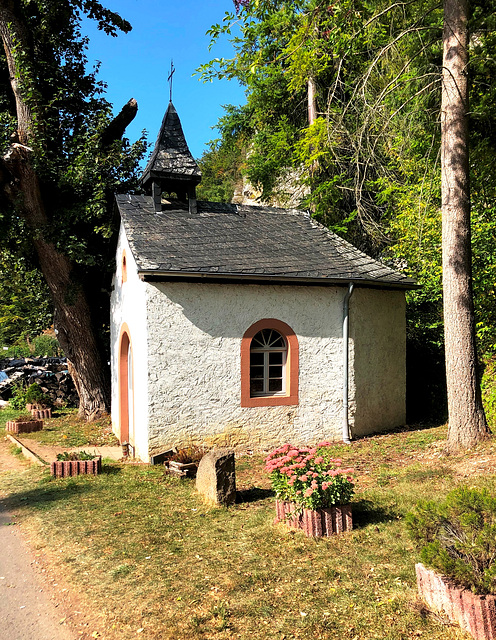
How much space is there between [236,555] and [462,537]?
2425 mm

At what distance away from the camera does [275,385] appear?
10805 mm

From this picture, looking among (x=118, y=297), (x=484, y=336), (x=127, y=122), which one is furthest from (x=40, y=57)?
(x=484, y=336)

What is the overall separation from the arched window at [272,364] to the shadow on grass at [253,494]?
2.77 metres

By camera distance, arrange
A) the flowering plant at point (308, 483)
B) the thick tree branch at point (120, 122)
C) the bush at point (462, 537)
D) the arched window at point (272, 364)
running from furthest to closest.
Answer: the thick tree branch at point (120, 122)
the arched window at point (272, 364)
the flowering plant at point (308, 483)
the bush at point (462, 537)

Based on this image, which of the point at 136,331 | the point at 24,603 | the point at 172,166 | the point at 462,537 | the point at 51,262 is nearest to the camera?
the point at 462,537

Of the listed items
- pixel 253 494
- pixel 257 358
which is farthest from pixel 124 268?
pixel 253 494

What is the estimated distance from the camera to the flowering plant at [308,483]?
5.57 m

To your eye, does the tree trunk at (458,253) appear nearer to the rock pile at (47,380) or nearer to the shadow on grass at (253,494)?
the shadow on grass at (253,494)

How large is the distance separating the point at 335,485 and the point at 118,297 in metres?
8.87

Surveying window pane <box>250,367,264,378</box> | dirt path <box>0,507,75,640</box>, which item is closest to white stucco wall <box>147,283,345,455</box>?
window pane <box>250,367,264,378</box>

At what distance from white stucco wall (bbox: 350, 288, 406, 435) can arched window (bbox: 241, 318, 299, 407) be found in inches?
57.0

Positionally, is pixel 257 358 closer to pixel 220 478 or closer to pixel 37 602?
pixel 220 478

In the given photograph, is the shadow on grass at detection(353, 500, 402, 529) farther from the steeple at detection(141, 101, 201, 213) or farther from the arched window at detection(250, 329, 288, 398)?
the steeple at detection(141, 101, 201, 213)

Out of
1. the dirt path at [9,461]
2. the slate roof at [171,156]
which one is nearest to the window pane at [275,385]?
the dirt path at [9,461]
